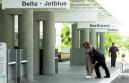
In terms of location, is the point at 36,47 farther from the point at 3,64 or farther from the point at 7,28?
the point at 3,64

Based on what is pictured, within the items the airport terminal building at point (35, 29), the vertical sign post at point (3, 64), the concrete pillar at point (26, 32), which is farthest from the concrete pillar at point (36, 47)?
the vertical sign post at point (3, 64)

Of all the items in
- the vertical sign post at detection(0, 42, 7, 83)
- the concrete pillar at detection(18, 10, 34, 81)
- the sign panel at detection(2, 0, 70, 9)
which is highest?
the sign panel at detection(2, 0, 70, 9)

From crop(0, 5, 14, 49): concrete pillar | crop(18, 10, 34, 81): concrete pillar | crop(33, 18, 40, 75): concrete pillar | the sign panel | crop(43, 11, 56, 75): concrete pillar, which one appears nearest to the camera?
the sign panel

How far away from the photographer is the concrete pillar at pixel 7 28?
73.8 feet

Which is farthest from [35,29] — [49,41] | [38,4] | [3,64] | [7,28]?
[3,64]

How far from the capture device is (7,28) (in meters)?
23.1

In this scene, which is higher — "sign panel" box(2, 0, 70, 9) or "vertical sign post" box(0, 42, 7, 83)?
"sign panel" box(2, 0, 70, 9)

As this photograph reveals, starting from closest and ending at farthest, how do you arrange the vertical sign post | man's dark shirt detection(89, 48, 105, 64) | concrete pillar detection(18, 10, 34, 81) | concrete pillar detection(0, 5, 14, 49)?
the vertical sign post, concrete pillar detection(18, 10, 34, 81), man's dark shirt detection(89, 48, 105, 64), concrete pillar detection(0, 5, 14, 49)

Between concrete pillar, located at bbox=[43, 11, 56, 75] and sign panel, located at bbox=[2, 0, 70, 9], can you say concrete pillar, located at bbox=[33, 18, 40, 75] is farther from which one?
sign panel, located at bbox=[2, 0, 70, 9]

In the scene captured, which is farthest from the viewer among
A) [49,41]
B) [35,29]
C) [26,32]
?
[35,29]

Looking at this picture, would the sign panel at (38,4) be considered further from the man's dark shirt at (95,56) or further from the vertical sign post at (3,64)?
the man's dark shirt at (95,56)

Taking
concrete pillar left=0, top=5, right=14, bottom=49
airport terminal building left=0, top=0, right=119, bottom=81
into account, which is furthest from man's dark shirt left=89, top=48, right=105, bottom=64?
concrete pillar left=0, top=5, right=14, bottom=49

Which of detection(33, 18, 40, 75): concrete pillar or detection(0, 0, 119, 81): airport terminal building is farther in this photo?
detection(33, 18, 40, 75): concrete pillar

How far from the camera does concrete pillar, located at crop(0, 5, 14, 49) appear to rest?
22.5 meters
